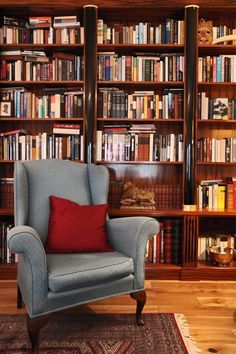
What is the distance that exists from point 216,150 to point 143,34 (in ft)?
4.15

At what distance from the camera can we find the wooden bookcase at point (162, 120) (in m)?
3.13

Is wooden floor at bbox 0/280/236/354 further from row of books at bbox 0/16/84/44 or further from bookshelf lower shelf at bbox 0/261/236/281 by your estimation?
row of books at bbox 0/16/84/44

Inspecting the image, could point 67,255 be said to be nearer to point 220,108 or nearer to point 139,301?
point 139,301

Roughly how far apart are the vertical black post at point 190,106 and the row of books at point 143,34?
16 centimetres

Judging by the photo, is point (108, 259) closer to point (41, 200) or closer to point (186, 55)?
point (41, 200)

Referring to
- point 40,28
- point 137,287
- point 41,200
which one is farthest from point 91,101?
point 137,287

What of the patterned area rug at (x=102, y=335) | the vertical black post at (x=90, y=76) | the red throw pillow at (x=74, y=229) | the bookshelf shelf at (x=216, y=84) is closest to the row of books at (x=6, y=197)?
the vertical black post at (x=90, y=76)

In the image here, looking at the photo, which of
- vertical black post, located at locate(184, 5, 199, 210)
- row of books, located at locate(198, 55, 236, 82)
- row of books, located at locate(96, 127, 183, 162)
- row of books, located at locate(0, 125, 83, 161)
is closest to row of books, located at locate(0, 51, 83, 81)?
row of books, located at locate(0, 125, 83, 161)

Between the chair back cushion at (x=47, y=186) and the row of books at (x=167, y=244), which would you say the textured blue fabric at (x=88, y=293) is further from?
the row of books at (x=167, y=244)

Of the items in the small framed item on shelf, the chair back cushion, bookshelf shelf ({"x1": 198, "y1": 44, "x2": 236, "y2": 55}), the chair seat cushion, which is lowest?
the chair seat cushion

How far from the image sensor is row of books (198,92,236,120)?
10.9 ft

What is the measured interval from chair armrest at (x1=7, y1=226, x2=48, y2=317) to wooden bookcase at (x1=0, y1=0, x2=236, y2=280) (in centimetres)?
131

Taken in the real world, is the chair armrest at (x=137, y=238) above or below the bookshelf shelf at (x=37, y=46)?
below

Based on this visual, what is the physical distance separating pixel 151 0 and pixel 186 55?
0.57 metres
